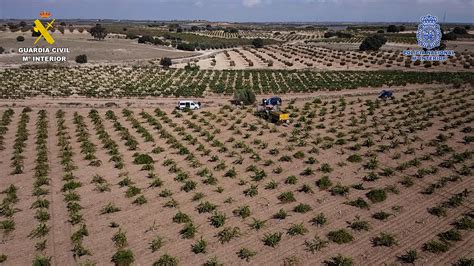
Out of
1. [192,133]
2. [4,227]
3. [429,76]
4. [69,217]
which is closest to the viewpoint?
[4,227]

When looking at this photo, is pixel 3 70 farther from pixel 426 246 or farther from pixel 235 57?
pixel 426 246

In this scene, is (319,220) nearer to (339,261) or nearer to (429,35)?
(339,261)

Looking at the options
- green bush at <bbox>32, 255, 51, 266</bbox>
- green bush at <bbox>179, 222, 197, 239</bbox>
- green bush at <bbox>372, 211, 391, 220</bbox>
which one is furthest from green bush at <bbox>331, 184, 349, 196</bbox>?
green bush at <bbox>32, 255, 51, 266</bbox>

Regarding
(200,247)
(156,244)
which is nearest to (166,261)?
(156,244)

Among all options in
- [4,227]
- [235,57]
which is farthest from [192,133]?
[235,57]

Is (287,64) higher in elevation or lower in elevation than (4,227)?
higher

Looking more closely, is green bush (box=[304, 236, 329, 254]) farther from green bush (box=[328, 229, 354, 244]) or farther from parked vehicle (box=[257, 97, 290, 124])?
parked vehicle (box=[257, 97, 290, 124])
